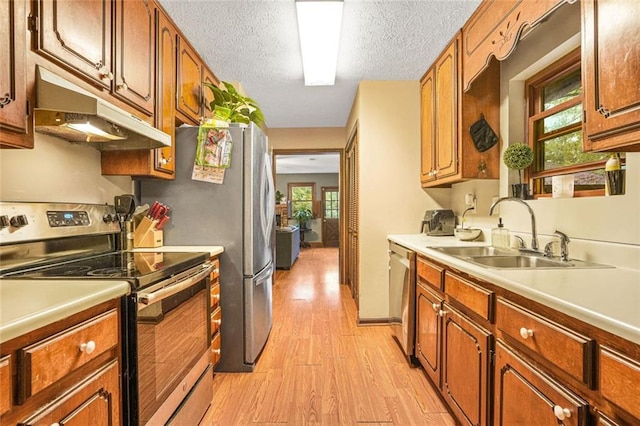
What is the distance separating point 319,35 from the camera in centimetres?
219

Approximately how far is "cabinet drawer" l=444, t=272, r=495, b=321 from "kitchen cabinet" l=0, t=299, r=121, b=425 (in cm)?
134

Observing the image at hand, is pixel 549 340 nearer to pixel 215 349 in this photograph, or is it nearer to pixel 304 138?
pixel 215 349

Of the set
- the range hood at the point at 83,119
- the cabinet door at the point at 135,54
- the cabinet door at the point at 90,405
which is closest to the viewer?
the cabinet door at the point at 90,405

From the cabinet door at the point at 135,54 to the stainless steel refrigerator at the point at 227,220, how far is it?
1.44 feet

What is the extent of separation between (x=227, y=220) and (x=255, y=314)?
0.69 metres

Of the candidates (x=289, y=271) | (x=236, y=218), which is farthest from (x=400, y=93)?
(x=289, y=271)

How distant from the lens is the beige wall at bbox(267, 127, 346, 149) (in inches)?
186

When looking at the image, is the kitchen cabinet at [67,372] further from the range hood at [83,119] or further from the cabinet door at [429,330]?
the cabinet door at [429,330]

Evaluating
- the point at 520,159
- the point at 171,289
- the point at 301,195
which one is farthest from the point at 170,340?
the point at 301,195

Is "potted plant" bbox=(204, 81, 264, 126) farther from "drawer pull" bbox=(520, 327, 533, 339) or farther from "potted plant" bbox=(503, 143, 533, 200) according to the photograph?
"drawer pull" bbox=(520, 327, 533, 339)

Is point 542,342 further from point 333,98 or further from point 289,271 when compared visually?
point 289,271

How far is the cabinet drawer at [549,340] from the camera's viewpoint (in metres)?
0.77

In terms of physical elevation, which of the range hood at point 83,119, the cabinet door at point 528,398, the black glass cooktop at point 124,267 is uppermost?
the range hood at point 83,119

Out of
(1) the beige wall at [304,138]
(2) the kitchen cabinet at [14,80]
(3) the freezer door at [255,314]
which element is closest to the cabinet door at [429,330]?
(3) the freezer door at [255,314]
